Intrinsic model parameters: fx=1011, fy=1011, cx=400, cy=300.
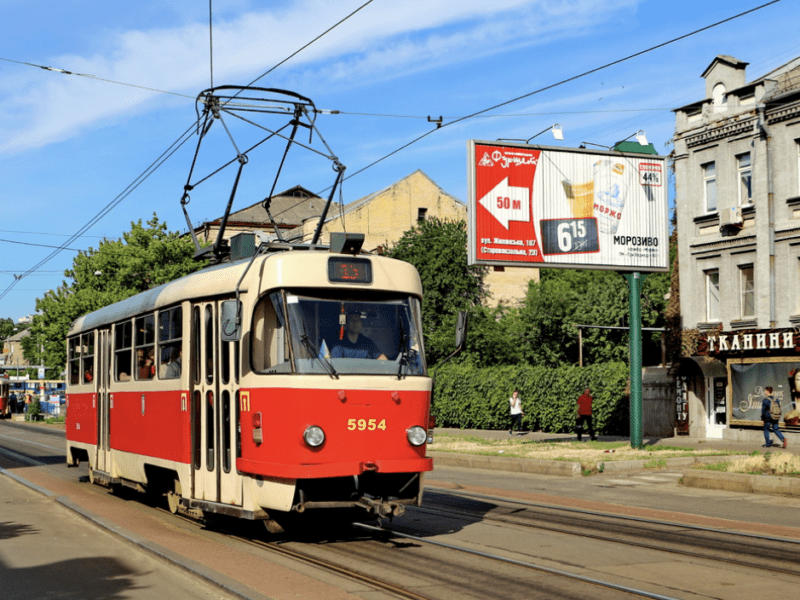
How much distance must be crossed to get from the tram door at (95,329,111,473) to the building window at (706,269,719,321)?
890 inches

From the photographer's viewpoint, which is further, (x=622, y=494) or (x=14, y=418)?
(x=14, y=418)

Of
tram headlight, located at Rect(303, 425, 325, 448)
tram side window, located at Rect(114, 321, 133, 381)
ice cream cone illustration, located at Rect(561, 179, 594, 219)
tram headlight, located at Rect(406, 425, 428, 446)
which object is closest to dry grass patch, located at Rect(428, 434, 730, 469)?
ice cream cone illustration, located at Rect(561, 179, 594, 219)

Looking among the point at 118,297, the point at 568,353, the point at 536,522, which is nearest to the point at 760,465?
the point at 536,522

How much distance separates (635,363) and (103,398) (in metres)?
15.3

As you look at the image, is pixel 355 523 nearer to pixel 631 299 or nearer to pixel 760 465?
pixel 760 465

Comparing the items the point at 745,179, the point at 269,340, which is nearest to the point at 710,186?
the point at 745,179

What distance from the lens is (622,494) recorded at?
17.1 metres

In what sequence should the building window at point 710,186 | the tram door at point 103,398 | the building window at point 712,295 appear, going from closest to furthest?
the tram door at point 103,398 < the building window at point 710,186 < the building window at point 712,295

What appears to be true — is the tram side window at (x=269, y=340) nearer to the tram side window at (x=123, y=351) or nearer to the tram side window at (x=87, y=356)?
the tram side window at (x=123, y=351)

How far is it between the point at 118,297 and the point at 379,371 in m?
50.1

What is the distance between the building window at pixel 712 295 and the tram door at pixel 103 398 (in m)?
22.6

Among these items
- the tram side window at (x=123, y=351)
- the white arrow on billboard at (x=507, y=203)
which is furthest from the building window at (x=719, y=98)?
the tram side window at (x=123, y=351)

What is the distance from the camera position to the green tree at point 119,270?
189 feet

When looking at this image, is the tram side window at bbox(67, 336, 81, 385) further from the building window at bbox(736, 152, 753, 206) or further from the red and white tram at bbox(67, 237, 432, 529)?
the building window at bbox(736, 152, 753, 206)
